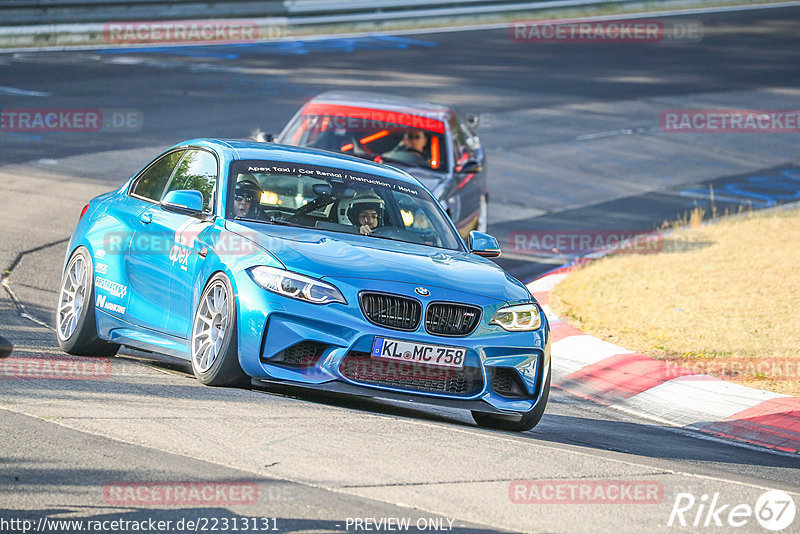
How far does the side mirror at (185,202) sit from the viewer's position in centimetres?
793

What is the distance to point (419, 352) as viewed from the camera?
7.21 metres

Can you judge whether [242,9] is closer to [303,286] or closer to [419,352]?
[303,286]

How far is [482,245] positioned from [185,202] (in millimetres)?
2098

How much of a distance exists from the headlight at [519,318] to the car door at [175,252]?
189 centimetres

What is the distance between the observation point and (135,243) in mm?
8531

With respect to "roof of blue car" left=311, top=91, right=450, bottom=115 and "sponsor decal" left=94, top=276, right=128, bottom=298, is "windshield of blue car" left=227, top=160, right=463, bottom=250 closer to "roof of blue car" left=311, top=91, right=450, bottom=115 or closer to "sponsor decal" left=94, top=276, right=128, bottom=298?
"sponsor decal" left=94, top=276, right=128, bottom=298

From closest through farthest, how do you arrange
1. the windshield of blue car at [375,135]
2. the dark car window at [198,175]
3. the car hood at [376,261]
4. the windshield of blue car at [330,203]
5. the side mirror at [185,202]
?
1. the car hood at [376,261]
2. the side mirror at [185,202]
3. the windshield of blue car at [330,203]
4. the dark car window at [198,175]
5. the windshield of blue car at [375,135]

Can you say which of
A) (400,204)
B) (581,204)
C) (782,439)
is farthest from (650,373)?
(581,204)

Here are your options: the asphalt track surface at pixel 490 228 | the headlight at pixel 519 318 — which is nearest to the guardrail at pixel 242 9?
the asphalt track surface at pixel 490 228

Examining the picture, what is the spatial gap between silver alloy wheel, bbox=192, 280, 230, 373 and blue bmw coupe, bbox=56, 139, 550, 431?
0.01m

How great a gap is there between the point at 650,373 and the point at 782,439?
1667 mm

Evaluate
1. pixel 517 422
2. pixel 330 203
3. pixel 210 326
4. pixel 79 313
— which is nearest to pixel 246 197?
pixel 330 203

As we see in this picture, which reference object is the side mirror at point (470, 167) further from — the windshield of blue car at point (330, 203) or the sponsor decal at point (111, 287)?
the sponsor decal at point (111, 287)

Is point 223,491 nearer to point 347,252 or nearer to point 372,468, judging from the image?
point 372,468
